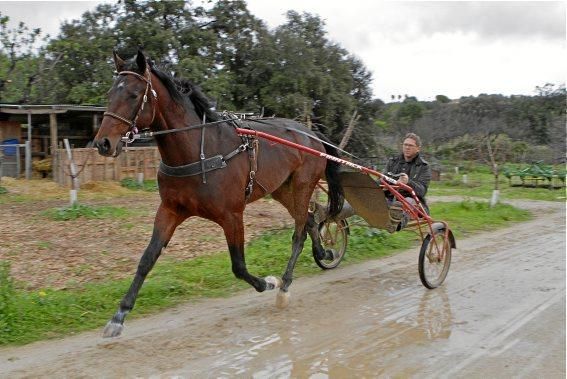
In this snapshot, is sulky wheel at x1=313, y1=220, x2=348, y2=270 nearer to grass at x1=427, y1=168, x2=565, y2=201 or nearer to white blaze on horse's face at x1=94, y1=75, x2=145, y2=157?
white blaze on horse's face at x1=94, y1=75, x2=145, y2=157

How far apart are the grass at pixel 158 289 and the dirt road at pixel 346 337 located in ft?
0.80

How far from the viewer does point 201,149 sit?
4535mm

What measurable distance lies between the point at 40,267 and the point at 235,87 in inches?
754

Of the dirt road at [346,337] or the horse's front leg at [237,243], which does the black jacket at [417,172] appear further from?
the horse's front leg at [237,243]

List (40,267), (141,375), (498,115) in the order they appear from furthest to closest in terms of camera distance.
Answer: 1. (498,115)
2. (40,267)
3. (141,375)

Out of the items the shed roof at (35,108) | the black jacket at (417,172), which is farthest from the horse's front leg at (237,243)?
the shed roof at (35,108)

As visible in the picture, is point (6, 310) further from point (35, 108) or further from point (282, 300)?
point (35, 108)

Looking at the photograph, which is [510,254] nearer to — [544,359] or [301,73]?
[544,359]

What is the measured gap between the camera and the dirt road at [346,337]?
3.76m

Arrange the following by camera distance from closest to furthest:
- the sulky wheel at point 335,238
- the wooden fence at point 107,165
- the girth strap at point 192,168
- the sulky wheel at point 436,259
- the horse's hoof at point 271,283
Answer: the girth strap at point 192,168, the horse's hoof at point 271,283, the sulky wheel at point 436,259, the sulky wheel at point 335,238, the wooden fence at point 107,165

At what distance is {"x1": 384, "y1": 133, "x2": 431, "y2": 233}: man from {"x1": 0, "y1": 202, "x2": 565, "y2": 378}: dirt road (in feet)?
2.46

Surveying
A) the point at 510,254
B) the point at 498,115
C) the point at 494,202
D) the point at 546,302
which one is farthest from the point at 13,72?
the point at 498,115

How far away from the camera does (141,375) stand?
3.56 meters

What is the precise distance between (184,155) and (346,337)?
1.97m
